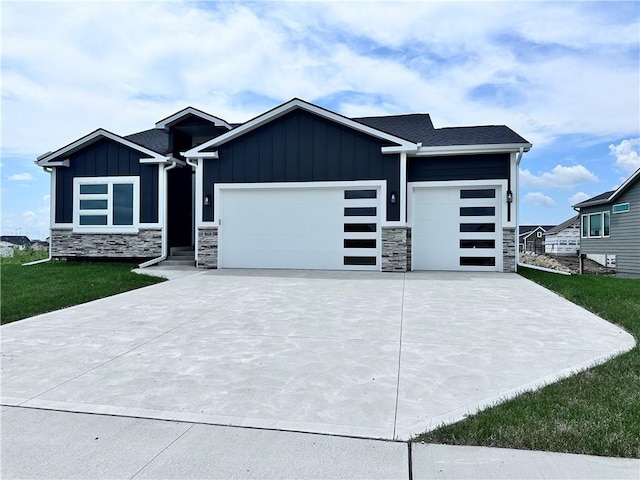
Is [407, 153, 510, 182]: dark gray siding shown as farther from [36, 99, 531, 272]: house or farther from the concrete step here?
the concrete step

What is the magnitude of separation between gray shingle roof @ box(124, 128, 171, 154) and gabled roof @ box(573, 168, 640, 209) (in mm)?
19551

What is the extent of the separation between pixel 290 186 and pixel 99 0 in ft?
19.5

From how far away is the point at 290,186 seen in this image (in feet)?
38.1

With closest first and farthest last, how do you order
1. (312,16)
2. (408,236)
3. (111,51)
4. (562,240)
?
1. (312,16)
2. (111,51)
3. (408,236)
4. (562,240)

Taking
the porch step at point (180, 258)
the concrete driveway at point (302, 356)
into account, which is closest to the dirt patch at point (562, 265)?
the concrete driveway at point (302, 356)

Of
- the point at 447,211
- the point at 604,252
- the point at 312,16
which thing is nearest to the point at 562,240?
the point at 604,252

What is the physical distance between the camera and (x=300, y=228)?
1166 cm

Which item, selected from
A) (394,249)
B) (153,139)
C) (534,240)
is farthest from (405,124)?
(534,240)

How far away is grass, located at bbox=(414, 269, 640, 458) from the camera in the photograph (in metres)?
2.37

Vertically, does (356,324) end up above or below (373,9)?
below

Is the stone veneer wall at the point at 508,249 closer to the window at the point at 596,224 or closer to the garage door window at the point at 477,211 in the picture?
the garage door window at the point at 477,211

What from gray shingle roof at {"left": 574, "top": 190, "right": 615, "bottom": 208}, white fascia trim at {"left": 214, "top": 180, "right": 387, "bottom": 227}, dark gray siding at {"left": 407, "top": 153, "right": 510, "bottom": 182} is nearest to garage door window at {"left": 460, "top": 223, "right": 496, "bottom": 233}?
dark gray siding at {"left": 407, "top": 153, "right": 510, "bottom": 182}

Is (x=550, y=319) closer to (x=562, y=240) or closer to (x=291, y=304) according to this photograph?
(x=291, y=304)

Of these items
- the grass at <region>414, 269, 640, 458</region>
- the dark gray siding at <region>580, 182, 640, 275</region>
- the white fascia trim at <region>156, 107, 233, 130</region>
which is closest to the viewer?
the grass at <region>414, 269, 640, 458</region>
